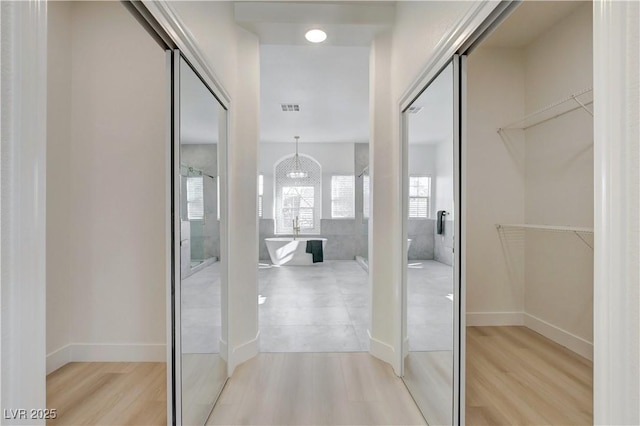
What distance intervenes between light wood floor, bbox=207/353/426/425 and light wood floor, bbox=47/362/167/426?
1.38 feet

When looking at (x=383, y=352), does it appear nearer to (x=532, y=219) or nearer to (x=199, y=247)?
(x=199, y=247)

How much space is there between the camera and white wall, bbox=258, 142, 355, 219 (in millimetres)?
8117

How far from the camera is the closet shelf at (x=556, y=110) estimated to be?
103 inches

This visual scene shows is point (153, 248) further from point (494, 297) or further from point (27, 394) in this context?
point (494, 297)

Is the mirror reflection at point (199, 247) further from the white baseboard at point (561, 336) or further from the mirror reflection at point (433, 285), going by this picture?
the white baseboard at point (561, 336)

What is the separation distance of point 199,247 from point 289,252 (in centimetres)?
542

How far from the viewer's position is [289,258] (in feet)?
24.0

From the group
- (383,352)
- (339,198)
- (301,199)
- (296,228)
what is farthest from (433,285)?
(301,199)

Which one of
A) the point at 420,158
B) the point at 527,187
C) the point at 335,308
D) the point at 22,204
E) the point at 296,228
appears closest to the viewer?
the point at 22,204

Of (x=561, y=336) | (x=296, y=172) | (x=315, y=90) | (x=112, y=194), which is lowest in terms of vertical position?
(x=561, y=336)

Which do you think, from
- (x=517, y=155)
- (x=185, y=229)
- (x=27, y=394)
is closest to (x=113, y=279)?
(x=185, y=229)

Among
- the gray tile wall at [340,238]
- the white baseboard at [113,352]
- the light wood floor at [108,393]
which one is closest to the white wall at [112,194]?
the white baseboard at [113,352]

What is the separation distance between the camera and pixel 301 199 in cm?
830

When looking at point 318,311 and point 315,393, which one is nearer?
point 315,393
